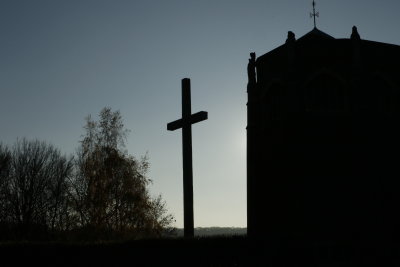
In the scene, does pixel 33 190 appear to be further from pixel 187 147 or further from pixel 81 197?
pixel 187 147

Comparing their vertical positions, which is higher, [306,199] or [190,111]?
[190,111]

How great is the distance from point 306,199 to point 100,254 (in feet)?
30.9

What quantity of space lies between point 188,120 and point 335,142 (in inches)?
369

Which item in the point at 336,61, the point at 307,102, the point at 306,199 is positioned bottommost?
the point at 306,199

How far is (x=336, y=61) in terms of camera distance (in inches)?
826

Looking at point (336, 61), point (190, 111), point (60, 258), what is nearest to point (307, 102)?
point (336, 61)

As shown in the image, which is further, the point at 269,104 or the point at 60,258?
the point at 269,104

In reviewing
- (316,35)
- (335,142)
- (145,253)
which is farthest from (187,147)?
(316,35)

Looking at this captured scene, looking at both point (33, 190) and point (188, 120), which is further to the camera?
point (33, 190)

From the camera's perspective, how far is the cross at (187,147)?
12.2 m

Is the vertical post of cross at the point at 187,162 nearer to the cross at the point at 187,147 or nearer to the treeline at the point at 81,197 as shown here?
the cross at the point at 187,147

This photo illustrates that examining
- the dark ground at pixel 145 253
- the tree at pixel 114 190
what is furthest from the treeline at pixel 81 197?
the dark ground at pixel 145 253

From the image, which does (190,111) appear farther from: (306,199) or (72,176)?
(72,176)

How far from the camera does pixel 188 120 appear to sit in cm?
1280
